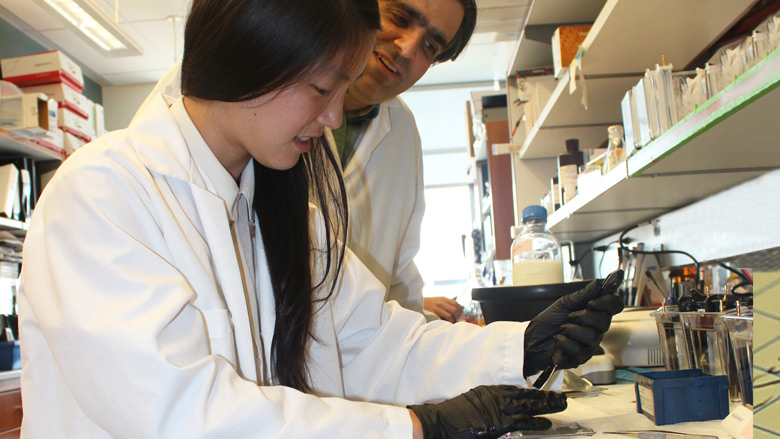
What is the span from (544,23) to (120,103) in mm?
4253

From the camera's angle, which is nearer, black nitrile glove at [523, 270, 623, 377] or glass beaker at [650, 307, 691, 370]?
black nitrile glove at [523, 270, 623, 377]

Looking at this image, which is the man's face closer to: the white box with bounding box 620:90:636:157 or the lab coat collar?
the white box with bounding box 620:90:636:157

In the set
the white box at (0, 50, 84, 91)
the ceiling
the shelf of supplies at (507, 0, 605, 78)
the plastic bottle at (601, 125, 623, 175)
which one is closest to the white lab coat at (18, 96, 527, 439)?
the plastic bottle at (601, 125, 623, 175)

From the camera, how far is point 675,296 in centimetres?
142

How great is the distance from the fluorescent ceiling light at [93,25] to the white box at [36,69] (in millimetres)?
430

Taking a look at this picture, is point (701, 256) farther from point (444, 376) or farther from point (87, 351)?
point (87, 351)

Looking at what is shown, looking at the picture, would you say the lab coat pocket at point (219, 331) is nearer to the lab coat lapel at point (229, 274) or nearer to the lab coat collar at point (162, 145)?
the lab coat lapel at point (229, 274)

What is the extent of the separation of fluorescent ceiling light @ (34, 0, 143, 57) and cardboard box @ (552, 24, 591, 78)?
6.80 ft

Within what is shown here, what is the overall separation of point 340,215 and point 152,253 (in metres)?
0.52

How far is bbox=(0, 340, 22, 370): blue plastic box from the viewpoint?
269 centimetres

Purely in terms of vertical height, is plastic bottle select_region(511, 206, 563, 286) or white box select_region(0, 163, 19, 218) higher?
white box select_region(0, 163, 19, 218)

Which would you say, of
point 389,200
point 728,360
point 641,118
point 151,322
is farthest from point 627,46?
point 151,322

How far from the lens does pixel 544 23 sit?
2.63m

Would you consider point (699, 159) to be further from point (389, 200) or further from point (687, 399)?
point (389, 200)
